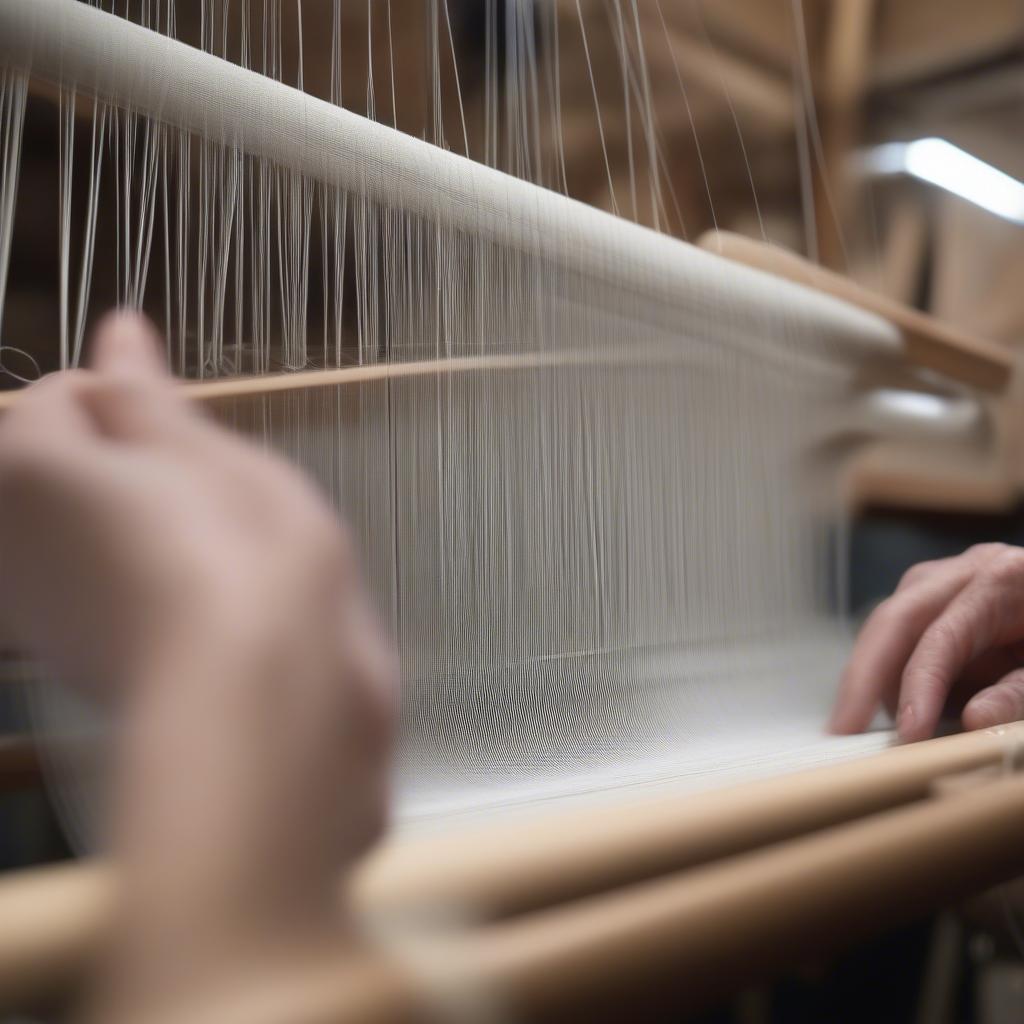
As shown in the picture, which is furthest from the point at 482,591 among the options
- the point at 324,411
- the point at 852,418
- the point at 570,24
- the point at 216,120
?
the point at 570,24

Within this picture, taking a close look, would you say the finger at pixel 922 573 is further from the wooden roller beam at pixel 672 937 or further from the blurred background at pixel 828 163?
the wooden roller beam at pixel 672 937

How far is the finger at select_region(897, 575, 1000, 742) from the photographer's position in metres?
0.43

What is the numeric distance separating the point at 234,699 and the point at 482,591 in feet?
0.85

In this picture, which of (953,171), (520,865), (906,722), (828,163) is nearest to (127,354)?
(520,865)

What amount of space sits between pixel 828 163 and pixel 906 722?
108 cm

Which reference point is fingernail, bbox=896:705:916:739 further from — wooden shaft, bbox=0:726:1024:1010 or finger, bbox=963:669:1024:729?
wooden shaft, bbox=0:726:1024:1010

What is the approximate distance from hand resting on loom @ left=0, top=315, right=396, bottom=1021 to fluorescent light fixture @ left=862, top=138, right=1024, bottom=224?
3.46ft

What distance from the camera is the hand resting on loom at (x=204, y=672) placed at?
0.42 feet

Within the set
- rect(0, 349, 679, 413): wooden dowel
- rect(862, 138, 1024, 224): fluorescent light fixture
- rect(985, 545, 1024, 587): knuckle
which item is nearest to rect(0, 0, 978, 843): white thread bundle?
rect(0, 349, 679, 413): wooden dowel

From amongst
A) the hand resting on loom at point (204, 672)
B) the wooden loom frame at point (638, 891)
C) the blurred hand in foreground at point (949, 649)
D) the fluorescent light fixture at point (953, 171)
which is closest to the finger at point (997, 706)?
the blurred hand in foreground at point (949, 649)

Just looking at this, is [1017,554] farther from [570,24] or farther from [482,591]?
[570,24]

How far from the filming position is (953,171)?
43.2 inches

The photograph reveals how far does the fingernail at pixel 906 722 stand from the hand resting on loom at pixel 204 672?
321mm

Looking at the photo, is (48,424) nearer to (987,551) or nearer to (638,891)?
(638,891)
